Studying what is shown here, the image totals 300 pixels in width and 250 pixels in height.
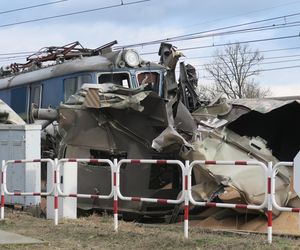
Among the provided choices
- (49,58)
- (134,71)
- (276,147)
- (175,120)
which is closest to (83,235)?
(175,120)

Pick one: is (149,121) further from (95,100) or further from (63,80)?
(63,80)

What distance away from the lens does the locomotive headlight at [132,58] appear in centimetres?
1389

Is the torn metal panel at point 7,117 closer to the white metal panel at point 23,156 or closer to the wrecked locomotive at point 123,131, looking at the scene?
the white metal panel at point 23,156

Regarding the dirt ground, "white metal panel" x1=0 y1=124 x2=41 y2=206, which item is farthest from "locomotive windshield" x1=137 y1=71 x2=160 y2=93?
the dirt ground

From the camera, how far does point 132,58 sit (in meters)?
14.0

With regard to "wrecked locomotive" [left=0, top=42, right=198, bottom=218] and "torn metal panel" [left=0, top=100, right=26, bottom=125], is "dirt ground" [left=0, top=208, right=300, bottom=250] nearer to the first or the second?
"wrecked locomotive" [left=0, top=42, right=198, bottom=218]

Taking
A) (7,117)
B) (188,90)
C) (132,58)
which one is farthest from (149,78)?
(7,117)

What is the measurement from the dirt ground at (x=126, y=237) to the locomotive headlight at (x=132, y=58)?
4893 mm

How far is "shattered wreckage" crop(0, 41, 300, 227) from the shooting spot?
32.1 ft

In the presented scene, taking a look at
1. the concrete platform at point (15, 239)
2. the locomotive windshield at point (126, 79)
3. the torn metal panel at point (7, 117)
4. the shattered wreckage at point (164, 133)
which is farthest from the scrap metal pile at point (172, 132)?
the torn metal panel at point (7, 117)

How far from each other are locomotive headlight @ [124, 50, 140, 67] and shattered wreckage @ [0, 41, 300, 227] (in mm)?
2302

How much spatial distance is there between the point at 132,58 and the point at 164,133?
459 cm

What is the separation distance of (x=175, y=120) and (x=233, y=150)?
124 cm

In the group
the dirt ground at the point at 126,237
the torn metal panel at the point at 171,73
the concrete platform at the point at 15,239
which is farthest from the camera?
the torn metal panel at the point at 171,73
